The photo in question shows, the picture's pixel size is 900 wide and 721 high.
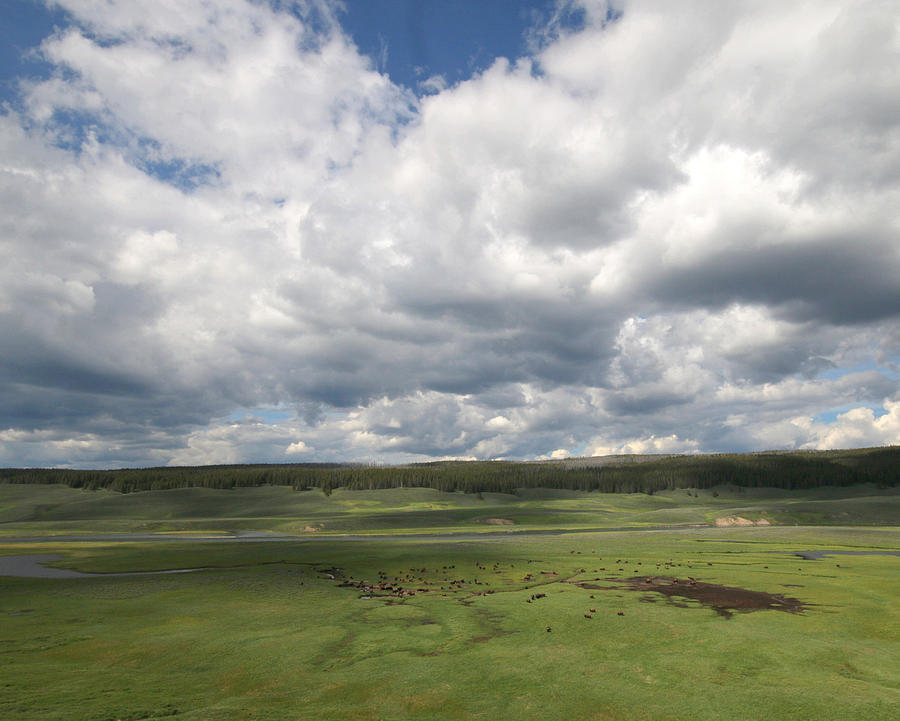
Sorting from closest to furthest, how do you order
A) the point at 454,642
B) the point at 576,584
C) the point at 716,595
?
1. the point at 454,642
2. the point at 716,595
3. the point at 576,584

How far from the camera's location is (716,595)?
1108 inches

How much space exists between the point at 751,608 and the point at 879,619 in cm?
490

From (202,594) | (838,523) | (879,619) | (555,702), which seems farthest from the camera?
(838,523)

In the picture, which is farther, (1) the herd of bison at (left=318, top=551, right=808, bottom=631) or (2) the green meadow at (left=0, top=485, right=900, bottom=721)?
(1) the herd of bison at (left=318, top=551, right=808, bottom=631)

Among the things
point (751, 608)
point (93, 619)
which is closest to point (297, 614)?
point (93, 619)

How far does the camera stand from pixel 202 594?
104 feet

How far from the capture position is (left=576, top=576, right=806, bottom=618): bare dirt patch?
81.3 feet

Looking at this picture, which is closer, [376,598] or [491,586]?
[376,598]

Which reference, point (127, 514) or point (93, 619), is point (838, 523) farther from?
point (127, 514)

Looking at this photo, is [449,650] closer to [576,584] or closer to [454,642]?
[454,642]

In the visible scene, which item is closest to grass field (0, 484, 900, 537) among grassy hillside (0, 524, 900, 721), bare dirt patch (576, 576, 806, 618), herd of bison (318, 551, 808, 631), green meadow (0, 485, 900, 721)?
herd of bison (318, 551, 808, 631)

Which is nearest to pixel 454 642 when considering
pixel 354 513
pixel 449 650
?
pixel 449 650

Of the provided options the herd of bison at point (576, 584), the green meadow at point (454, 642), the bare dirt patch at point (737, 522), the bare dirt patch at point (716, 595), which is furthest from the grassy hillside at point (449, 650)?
the bare dirt patch at point (737, 522)

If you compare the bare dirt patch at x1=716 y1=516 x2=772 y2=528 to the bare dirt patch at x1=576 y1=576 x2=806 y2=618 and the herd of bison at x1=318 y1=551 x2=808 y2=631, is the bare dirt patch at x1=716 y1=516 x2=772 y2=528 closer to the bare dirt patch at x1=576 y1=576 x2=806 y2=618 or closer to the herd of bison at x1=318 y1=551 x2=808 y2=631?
the herd of bison at x1=318 y1=551 x2=808 y2=631
